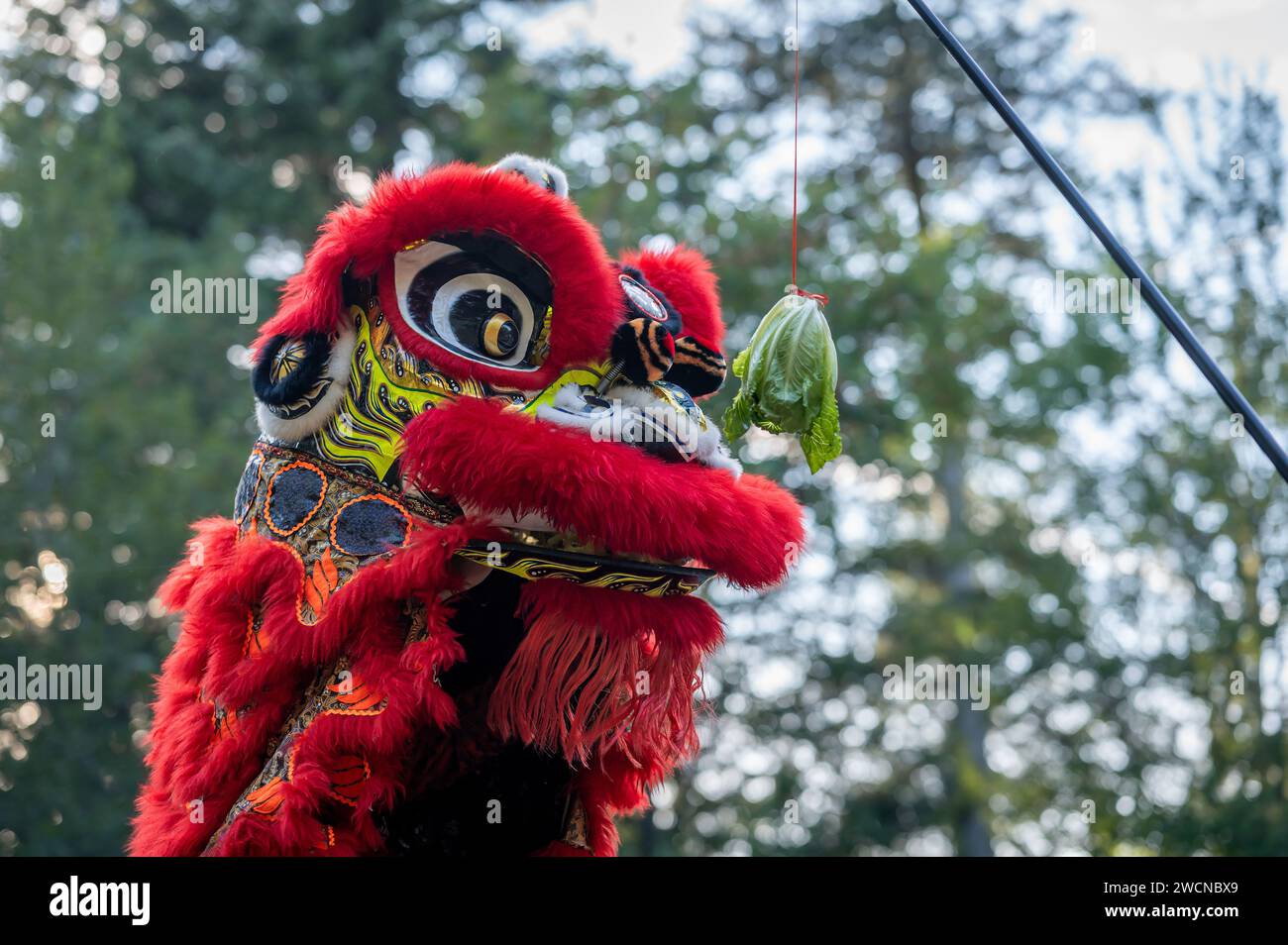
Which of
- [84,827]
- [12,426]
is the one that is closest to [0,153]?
[12,426]

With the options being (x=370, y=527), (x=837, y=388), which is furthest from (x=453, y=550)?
(x=837, y=388)

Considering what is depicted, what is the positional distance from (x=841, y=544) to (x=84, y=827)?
6276 mm

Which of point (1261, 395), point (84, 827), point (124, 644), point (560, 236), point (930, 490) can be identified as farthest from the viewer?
point (930, 490)

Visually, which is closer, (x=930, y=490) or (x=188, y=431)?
(x=188, y=431)

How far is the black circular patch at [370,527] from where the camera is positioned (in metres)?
3.41

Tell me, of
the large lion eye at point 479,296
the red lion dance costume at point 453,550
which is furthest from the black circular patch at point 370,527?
the large lion eye at point 479,296

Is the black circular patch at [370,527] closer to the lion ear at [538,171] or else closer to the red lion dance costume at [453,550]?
the red lion dance costume at [453,550]

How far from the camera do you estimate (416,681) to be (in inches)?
127

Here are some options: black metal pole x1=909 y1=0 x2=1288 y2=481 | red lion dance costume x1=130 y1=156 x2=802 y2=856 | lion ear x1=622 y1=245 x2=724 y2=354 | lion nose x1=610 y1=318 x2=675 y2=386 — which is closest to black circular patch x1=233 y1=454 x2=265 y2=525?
red lion dance costume x1=130 y1=156 x2=802 y2=856

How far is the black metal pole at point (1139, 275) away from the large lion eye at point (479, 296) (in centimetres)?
108

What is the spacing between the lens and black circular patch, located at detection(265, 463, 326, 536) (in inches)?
137

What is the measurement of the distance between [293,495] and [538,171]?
1002 mm

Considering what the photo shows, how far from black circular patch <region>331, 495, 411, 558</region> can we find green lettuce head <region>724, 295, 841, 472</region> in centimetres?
84
